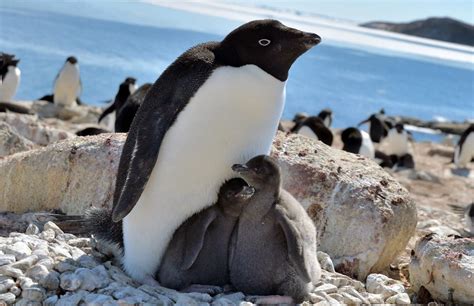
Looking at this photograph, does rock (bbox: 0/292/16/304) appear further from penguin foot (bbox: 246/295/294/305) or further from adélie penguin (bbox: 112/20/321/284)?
penguin foot (bbox: 246/295/294/305)

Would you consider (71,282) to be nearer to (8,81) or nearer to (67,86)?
(8,81)

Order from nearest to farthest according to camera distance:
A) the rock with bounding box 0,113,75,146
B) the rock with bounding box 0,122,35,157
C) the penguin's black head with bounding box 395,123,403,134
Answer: the rock with bounding box 0,122,35,157 < the rock with bounding box 0,113,75,146 < the penguin's black head with bounding box 395,123,403,134

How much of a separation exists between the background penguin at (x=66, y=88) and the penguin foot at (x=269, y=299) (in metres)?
13.4

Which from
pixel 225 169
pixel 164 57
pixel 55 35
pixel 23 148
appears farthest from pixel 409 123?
pixel 225 169

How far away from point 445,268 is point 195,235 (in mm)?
1560

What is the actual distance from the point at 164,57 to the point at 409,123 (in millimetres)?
13250

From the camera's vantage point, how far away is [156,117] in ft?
13.3

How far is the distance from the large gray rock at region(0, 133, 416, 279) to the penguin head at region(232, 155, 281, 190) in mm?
1390

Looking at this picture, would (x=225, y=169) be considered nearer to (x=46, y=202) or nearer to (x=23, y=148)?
(x=46, y=202)

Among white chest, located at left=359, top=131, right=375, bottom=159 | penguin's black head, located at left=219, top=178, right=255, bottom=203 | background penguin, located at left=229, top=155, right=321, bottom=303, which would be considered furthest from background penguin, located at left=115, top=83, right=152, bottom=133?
white chest, located at left=359, top=131, right=375, bottom=159

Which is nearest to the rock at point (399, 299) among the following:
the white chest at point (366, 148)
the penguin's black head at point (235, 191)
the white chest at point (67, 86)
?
the penguin's black head at point (235, 191)

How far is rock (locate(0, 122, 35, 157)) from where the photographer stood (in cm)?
788

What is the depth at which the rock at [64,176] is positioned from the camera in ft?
19.0

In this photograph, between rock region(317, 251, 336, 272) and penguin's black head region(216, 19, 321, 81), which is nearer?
penguin's black head region(216, 19, 321, 81)
